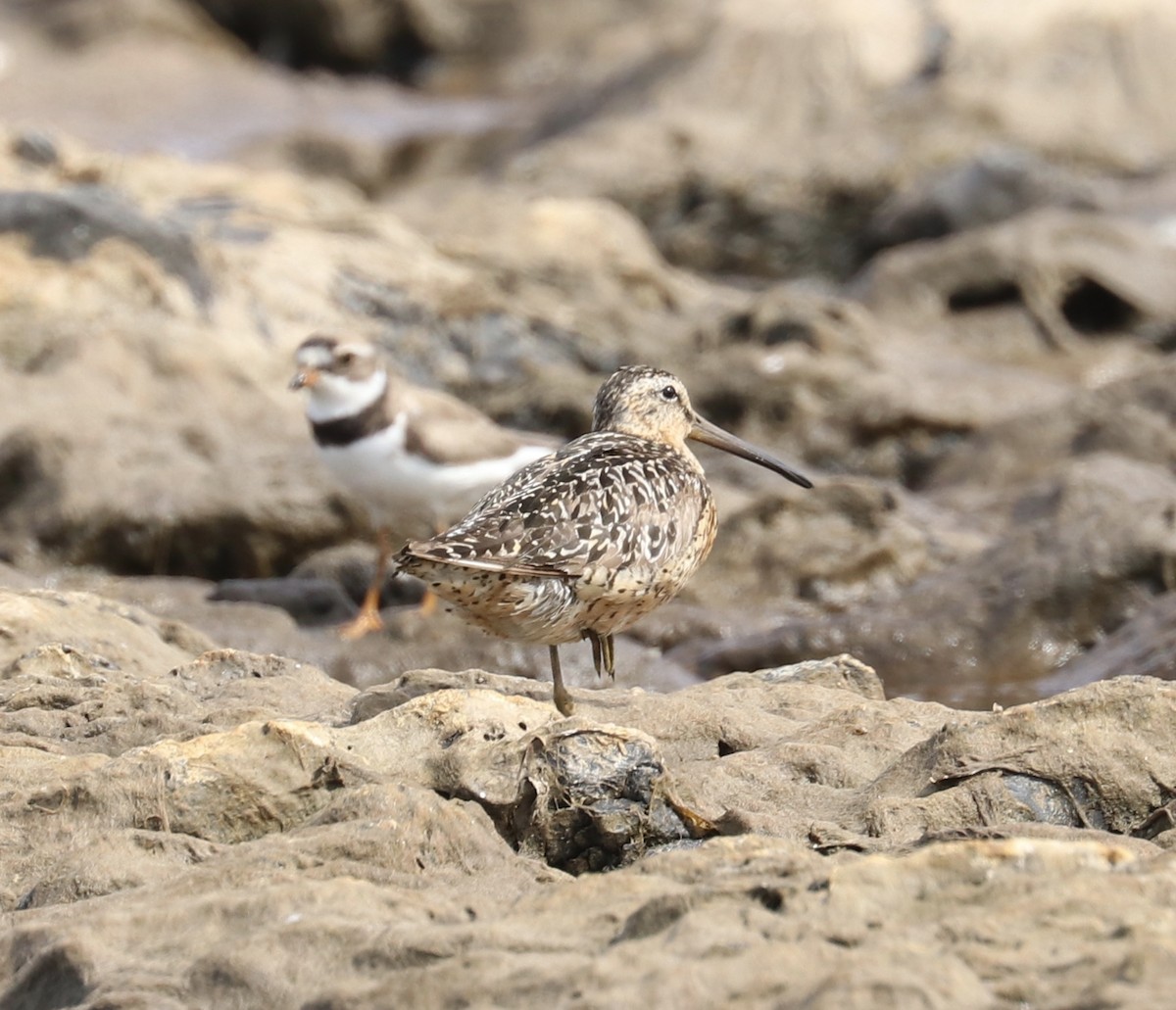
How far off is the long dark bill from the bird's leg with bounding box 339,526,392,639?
8.14 ft

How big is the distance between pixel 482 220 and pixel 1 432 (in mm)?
7162

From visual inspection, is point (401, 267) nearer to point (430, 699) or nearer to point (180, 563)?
point (180, 563)

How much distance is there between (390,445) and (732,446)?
9.23 ft

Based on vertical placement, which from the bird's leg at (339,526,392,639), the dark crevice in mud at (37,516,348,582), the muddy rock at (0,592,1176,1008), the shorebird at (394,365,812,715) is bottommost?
the dark crevice in mud at (37,516,348,582)

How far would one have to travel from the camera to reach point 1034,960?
3207 mm

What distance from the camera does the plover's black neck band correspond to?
33.4ft

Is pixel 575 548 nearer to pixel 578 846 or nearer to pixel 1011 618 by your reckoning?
pixel 578 846

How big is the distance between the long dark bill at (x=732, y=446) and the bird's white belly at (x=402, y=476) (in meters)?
2.46

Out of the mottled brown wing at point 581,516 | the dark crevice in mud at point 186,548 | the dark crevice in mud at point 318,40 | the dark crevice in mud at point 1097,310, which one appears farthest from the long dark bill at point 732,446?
the dark crevice in mud at point 318,40

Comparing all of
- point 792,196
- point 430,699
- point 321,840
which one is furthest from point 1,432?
point 792,196

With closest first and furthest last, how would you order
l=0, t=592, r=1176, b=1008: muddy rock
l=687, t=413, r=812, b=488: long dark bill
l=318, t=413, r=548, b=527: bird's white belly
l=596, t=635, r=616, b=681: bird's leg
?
l=0, t=592, r=1176, b=1008: muddy rock → l=596, t=635, r=616, b=681: bird's leg → l=687, t=413, r=812, b=488: long dark bill → l=318, t=413, r=548, b=527: bird's white belly

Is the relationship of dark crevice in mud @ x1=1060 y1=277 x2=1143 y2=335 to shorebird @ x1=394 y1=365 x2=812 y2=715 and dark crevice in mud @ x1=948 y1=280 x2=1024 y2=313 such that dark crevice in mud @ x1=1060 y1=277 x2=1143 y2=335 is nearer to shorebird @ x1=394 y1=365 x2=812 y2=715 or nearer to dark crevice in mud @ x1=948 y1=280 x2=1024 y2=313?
dark crevice in mud @ x1=948 y1=280 x2=1024 y2=313

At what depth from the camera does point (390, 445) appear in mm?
10172

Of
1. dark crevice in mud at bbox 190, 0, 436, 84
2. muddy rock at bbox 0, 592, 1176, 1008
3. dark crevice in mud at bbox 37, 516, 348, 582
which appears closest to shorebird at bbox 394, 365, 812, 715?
muddy rock at bbox 0, 592, 1176, 1008
